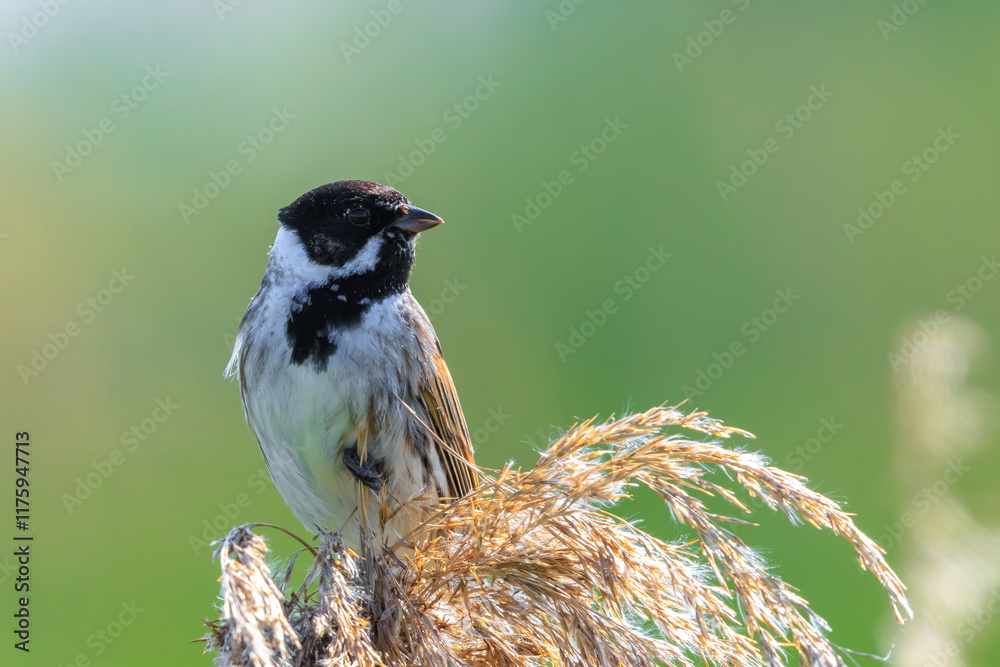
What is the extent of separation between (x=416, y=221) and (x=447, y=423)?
668 mm

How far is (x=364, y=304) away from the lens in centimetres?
265

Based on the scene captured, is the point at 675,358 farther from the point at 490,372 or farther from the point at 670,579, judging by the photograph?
the point at 670,579

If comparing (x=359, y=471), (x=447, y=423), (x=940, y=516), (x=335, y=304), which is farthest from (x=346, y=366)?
(x=940, y=516)

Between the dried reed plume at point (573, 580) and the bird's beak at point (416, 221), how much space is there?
3.99 ft

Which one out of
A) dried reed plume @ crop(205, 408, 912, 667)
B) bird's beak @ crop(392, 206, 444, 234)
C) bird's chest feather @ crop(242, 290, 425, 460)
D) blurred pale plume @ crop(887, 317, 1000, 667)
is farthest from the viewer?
bird's beak @ crop(392, 206, 444, 234)

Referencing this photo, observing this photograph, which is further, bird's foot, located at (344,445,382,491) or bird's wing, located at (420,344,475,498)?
bird's wing, located at (420,344,475,498)

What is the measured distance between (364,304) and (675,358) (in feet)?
9.31

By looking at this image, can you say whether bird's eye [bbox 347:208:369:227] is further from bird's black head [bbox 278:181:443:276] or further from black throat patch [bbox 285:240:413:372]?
black throat patch [bbox 285:240:413:372]

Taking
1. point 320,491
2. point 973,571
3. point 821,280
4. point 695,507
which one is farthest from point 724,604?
point 821,280

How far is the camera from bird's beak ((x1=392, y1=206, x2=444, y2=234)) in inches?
107

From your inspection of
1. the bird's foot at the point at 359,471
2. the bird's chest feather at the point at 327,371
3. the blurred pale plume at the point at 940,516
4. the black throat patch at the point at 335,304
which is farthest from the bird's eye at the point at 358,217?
the blurred pale plume at the point at 940,516

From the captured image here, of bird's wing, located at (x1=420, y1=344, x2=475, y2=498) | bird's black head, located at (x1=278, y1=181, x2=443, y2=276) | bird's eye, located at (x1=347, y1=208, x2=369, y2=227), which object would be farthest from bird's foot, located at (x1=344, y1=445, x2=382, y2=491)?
bird's eye, located at (x1=347, y1=208, x2=369, y2=227)

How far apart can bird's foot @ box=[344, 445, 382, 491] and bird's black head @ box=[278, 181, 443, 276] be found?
22.6 inches

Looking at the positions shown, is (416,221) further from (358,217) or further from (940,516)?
(940,516)
